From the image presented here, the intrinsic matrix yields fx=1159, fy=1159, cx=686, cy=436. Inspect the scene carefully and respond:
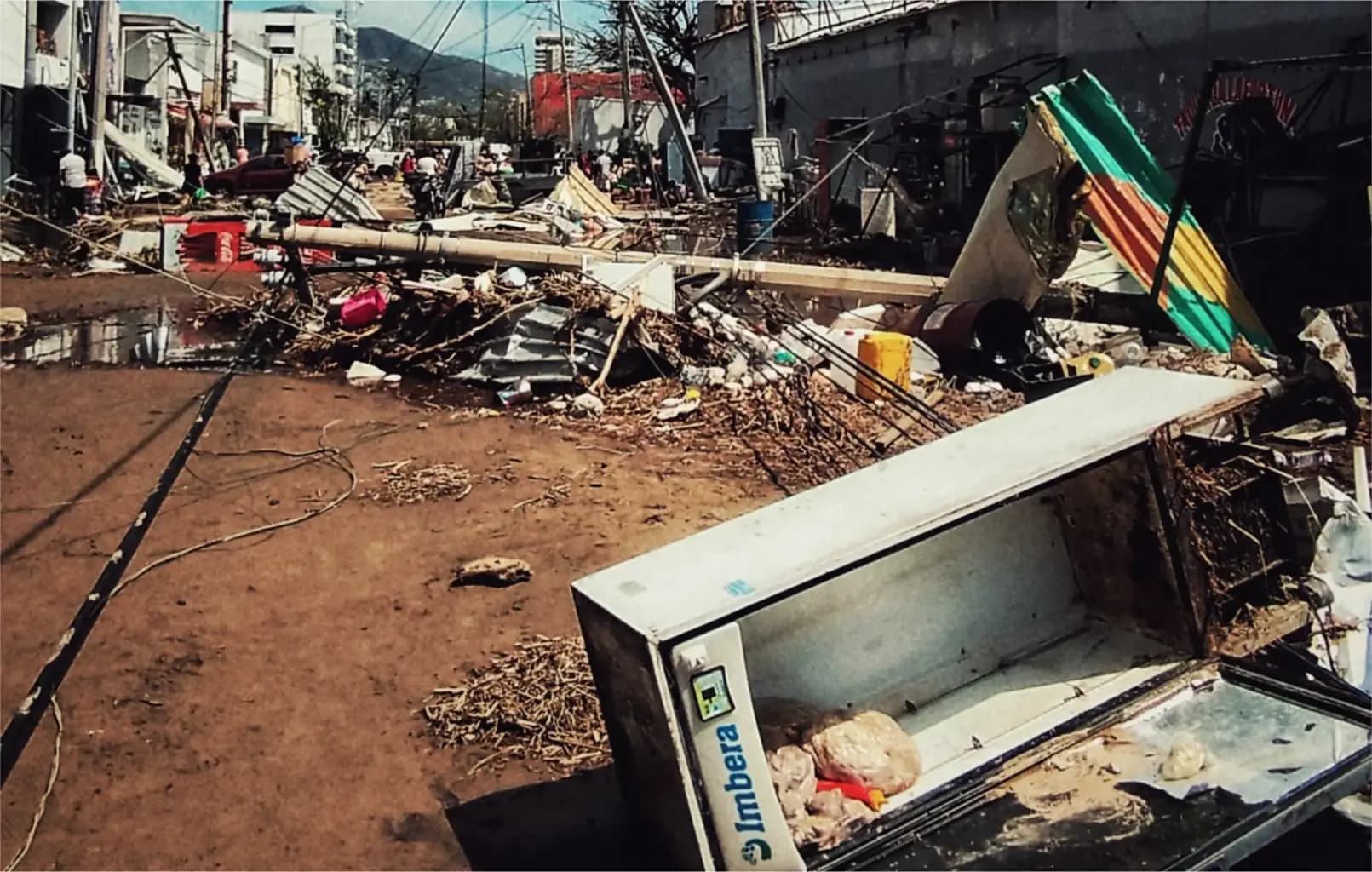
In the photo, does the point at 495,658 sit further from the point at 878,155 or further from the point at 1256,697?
the point at 878,155

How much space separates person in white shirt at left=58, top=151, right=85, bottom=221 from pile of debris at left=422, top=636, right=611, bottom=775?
58.3ft

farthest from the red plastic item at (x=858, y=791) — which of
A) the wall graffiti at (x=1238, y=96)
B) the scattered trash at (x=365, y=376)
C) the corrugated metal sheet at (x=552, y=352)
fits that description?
Result: the wall graffiti at (x=1238, y=96)

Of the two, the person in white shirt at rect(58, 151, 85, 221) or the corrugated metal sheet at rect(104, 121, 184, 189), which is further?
the corrugated metal sheet at rect(104, 121, 184, 189)

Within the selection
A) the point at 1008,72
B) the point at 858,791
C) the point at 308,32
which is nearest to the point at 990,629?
the point at 858,791

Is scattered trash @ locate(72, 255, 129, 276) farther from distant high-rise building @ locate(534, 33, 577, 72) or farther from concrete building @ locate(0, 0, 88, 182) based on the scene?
distant high-rise building @ locate(534, 33, 577, 72)

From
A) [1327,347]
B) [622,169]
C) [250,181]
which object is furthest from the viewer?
[622,169]

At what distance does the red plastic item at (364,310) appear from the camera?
34.1 ft

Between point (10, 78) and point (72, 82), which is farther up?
point (72, 82)

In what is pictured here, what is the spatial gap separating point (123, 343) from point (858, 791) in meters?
10.2

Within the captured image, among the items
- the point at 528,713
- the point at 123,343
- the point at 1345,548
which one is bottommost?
the point at 528,713

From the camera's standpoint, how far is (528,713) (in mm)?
4246

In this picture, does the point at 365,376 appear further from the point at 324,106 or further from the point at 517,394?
the point at 324,106

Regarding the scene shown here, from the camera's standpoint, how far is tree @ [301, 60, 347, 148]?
5584 centimetres

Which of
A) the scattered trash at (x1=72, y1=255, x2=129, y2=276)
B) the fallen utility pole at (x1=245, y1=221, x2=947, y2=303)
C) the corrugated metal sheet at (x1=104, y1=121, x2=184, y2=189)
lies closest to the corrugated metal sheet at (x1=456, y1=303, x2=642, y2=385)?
the fallen utility pole at (x1=245, y1=221, x2=947, y2=303)
